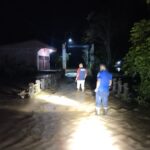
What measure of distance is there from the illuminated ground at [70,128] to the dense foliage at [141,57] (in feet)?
7.75

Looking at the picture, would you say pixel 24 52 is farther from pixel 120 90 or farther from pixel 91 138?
pixel 91 138

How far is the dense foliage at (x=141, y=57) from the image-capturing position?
58.2ft

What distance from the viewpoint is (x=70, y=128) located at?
38.7 feet

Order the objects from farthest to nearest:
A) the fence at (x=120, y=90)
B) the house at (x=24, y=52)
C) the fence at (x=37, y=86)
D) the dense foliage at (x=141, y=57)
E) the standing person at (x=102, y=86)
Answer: the house at (x=24, y=52), the fence at (x=120, y=90), the fence at (x=37, y=86), the dense foliage at (x=141, y=57), the standing person at (x=102, y=86)

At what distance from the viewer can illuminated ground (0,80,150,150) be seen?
9.57m

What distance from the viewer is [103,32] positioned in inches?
1988

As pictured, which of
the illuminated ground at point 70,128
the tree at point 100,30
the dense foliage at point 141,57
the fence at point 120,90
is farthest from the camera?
the tree at point 100,30

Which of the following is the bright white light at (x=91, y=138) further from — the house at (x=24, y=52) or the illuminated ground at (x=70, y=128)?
the house at (x=24, y=52)

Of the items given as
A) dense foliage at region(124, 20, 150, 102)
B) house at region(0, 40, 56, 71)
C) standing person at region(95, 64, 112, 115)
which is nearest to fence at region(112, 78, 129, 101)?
dense foliage at region(124, 20, 150, 102)

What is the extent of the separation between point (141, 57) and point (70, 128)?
718cm

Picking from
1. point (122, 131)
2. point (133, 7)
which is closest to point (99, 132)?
point (122, 131)

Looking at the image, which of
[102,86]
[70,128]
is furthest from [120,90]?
[70,128]

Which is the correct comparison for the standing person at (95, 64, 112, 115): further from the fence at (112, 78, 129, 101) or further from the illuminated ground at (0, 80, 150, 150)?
the fence at (112, 78, 129, 101)

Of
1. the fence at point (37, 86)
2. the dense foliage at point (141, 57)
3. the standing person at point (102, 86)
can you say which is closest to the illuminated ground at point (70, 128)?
the standing person at point (102, 86)
